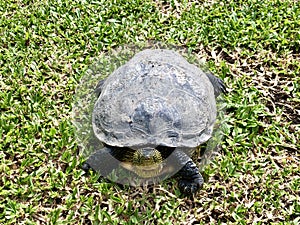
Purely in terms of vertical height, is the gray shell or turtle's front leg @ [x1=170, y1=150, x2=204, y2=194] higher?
the gray shell

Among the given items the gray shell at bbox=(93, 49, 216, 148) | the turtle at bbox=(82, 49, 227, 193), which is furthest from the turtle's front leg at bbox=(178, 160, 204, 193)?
the gray shell at bbox=(93, 49, 216, 148)

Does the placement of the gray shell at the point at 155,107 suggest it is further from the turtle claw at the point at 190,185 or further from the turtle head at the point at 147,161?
the turtle claw at the point at 190,185

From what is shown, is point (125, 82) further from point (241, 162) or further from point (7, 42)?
point (7, 42)

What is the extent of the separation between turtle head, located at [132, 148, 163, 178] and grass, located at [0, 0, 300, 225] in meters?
0.19

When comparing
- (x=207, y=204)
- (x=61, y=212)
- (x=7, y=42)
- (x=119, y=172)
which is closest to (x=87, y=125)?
(x=119, y=172)

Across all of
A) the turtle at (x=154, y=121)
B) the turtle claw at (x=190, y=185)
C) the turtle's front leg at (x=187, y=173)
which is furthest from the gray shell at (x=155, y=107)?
the turtle claw at (x=190, y=185)

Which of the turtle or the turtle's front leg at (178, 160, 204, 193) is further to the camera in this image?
the turtle's front leg at (178, 160, 204, 193)

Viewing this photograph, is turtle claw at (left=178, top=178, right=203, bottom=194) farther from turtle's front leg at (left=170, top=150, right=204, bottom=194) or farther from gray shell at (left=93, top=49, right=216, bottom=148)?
gray shell at (left=93, top=49, right=216, bottom=148)

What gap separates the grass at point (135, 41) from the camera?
10.4 feet

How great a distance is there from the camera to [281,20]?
15.3 feet

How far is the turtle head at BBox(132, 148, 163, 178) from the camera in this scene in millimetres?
2998

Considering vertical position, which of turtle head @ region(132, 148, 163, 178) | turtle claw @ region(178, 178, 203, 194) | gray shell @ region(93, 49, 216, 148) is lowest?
turtle claw @ region(178, 178, 203, 194)

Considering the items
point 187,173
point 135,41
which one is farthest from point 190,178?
point 135,41

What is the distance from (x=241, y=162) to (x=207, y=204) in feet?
1.51
